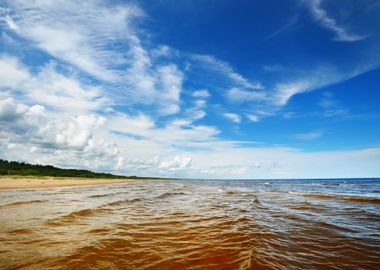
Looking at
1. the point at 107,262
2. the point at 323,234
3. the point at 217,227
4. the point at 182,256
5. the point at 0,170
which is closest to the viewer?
the point at 107,262

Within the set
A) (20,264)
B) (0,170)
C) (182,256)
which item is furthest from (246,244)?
(0,170)

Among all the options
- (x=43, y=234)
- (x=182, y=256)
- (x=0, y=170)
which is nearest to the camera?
(x=182, y=256)

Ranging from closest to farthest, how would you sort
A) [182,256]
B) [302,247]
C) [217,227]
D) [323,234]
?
[182,256]
[302,247]
[323,234]
[217,227]

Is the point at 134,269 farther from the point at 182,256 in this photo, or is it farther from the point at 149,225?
the point at 149,225

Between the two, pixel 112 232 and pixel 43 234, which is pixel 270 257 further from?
pixel 43 234

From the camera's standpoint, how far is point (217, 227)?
7.77 m

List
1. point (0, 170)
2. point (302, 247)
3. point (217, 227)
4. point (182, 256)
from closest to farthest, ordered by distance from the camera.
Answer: point (182, 256), point (302, 247), point (217, 227), point (0, 170)

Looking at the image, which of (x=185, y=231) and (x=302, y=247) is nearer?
(x=302, y=247)

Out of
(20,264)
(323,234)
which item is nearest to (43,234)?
(20,264)

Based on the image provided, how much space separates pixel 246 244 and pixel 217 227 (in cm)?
205

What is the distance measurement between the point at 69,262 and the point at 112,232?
2471mm

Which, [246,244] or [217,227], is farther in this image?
[217,227]

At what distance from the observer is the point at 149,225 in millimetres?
7914

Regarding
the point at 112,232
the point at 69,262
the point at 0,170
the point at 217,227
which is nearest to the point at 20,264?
the point at 69,262
